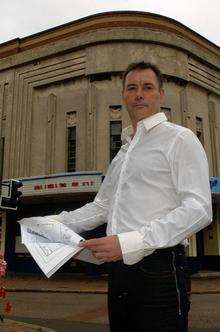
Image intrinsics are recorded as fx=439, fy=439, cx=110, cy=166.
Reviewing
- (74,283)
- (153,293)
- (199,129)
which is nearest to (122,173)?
(153,293)

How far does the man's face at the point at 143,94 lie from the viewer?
7.12 ft

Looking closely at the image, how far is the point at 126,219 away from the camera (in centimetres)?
197

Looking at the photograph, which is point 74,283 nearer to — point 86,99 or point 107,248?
point 86,99

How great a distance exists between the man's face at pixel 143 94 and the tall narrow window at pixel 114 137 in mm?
19523

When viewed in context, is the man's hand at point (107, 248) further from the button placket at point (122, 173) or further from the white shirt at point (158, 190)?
the button placket at point (122, 173)

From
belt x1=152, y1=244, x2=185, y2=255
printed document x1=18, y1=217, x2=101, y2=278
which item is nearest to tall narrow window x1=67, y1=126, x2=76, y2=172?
printed document x1=18, y1=217, x2=101, y2=278

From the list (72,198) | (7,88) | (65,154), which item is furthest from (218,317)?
(7,88)

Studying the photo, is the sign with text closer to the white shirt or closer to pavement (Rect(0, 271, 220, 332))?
pavement (Rect(0, 271, 220, 332))

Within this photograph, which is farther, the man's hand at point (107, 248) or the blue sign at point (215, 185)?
the blue sign at point (215, 185)

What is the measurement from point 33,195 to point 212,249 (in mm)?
10020

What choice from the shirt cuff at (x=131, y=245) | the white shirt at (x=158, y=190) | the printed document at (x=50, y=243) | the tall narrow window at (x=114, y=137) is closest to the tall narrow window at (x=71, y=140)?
the tall narrow window at (x=114, y=137)

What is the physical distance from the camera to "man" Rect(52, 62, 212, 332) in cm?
179

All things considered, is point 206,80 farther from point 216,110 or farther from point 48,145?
point 48,145

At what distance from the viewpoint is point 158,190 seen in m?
1.95
